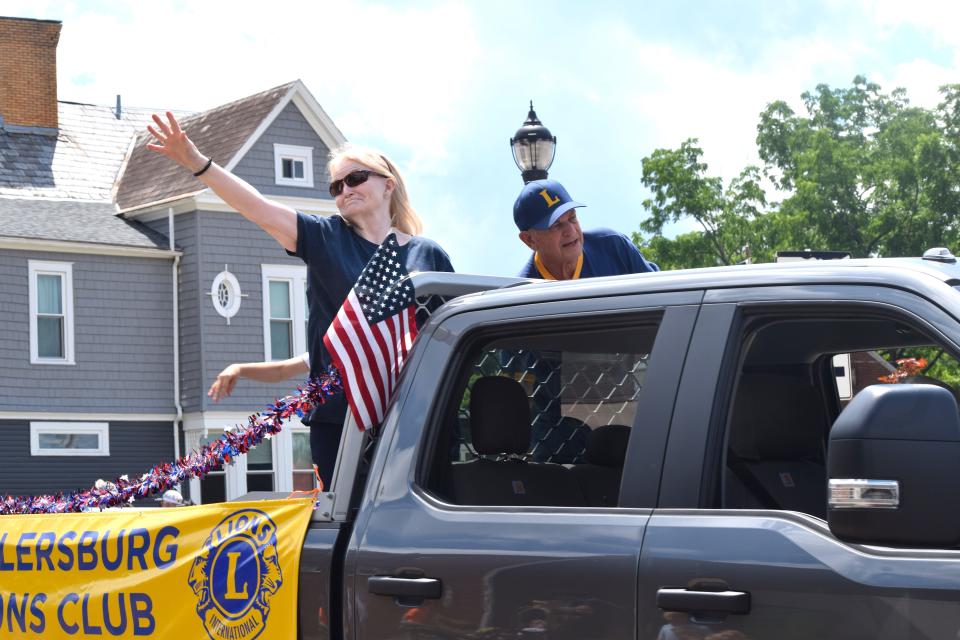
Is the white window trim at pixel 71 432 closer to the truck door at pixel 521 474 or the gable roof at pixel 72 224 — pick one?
the gable roof at pixel 72 224

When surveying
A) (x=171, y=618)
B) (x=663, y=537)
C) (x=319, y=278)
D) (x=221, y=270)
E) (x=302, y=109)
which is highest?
(x=302, y=109)

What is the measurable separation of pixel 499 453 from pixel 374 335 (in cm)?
52

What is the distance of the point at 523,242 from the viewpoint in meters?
5.52

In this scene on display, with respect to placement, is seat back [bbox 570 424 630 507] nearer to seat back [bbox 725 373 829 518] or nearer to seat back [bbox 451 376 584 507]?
seat back [bbox 451 376 584 507]

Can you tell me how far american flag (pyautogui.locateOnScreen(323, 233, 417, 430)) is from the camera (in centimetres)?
409

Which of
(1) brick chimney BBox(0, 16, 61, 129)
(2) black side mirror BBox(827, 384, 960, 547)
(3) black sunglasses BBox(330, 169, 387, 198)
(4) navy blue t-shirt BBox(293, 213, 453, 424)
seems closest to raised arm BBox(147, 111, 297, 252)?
(4) navy blue t-shirt BBox(293, 213, 453, 424)

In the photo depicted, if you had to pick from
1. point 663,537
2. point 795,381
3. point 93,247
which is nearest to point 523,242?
point 795,381

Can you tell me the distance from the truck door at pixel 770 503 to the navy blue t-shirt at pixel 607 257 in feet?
5.69

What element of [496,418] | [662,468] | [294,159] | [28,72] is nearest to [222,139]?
[294,159]

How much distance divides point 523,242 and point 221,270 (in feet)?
86.1

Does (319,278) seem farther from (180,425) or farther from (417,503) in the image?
(180,425)

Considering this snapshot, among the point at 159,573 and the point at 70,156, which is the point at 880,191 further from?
the point at 159,573

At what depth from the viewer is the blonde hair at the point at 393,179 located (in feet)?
17.0

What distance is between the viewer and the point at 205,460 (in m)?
4.84
